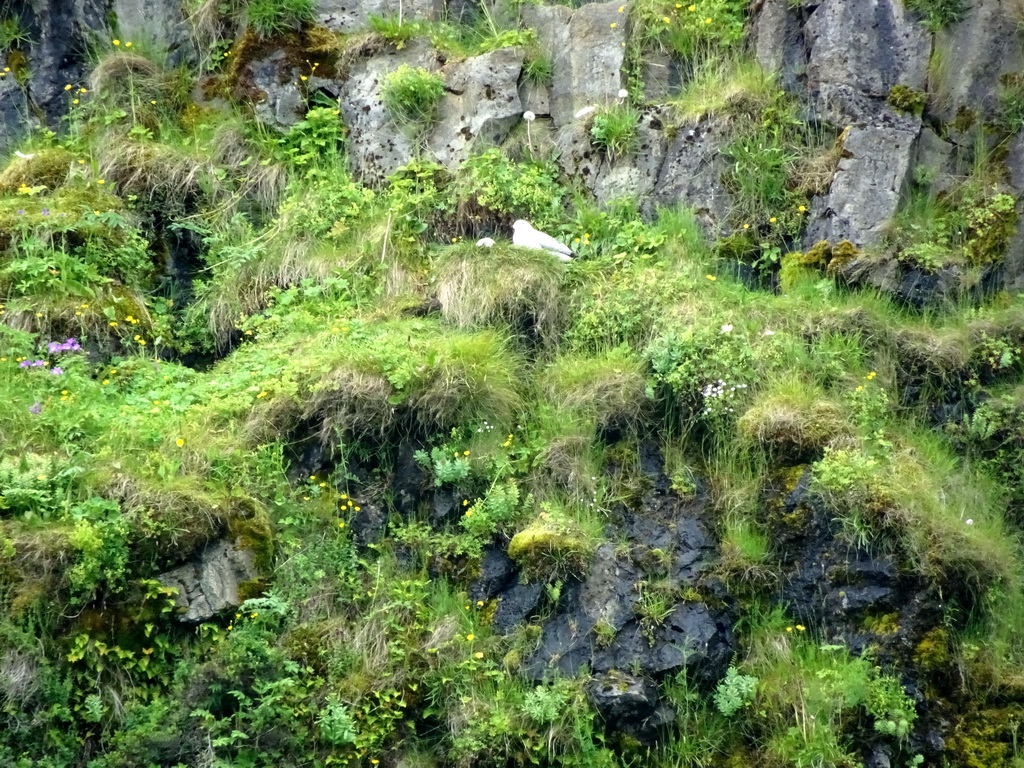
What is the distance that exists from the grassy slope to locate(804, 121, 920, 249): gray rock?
0.96ft

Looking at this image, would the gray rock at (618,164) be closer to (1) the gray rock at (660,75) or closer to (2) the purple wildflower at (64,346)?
(1) the gray rock at (660,75)

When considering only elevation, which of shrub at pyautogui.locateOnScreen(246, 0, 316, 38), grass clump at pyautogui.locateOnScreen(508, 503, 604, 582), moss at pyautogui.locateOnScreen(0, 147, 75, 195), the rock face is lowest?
the rock face

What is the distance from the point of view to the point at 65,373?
726cm

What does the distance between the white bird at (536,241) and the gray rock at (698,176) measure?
0.90 metres

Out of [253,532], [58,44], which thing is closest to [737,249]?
[253,532]

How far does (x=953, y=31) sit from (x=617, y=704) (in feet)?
18.9

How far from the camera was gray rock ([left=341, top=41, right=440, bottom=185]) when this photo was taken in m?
9.20

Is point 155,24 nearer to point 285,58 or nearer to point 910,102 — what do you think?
point 285,58

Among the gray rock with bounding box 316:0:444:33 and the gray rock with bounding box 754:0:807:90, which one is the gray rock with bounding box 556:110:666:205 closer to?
the gray rock with bounding box 754:0:807:90

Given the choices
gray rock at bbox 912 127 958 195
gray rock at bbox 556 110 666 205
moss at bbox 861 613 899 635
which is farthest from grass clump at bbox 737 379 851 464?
gray rock at bbox 556 110 666 205

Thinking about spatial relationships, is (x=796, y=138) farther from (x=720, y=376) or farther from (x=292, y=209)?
(x=292, y=209)

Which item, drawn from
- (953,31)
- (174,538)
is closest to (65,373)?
(174,538)

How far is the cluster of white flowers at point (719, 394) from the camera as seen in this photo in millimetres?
6895

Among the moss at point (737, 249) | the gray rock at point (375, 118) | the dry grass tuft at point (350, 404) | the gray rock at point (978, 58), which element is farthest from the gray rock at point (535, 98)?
the dry grass tuft at point (350, 404)
